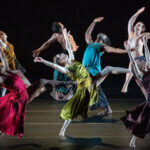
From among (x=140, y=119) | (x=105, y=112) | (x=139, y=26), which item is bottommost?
(x=105, y=112)

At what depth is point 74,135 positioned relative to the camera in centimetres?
543

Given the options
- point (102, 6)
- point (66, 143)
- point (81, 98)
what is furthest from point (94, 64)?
point (102, 6)

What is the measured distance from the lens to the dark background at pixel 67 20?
12031 mm

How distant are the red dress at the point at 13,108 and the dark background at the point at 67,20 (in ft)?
22.2

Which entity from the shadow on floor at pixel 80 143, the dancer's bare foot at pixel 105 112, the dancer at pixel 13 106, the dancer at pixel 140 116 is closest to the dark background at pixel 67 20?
the dancer's bare foot at pixel 105 112

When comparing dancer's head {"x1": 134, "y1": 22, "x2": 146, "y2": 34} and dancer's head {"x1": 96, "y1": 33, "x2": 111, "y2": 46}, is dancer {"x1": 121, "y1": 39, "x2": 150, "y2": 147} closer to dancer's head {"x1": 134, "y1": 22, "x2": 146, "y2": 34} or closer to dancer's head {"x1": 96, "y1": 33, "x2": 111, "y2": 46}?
dancer's head {"x1": 96, "y1": 33, "x2": 111, "y2": 46}

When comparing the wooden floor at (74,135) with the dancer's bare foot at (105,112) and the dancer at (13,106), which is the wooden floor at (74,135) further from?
the dancer at (13,106)

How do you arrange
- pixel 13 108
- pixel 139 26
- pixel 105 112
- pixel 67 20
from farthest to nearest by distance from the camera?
pixel 67 20 → pixel 139 26 → pixel 105 112 → pixel 13 108

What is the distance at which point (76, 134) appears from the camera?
5.49m

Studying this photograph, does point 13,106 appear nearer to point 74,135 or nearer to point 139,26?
point 74,135

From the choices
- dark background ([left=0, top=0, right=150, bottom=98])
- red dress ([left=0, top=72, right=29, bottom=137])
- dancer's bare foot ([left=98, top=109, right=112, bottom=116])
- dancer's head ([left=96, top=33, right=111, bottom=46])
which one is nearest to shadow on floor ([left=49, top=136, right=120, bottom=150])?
red dress ([left=0, top=72, right=29, bottom=137])

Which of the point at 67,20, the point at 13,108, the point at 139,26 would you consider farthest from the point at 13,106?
the point at 67,20

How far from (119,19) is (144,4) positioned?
2.61 ft

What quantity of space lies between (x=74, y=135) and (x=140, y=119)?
1.11m
